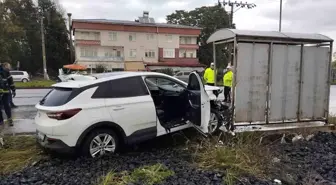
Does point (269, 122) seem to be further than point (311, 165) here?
Yes

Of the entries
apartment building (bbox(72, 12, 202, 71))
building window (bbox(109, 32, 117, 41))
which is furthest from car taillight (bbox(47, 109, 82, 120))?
building window (bbox(109, 32, 117, 41))

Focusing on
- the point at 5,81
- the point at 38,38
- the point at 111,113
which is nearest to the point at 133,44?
the point at 38,38

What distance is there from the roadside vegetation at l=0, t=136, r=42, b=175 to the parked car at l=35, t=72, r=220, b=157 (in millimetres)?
416

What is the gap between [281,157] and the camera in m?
5.46

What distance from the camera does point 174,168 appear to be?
4789 mm

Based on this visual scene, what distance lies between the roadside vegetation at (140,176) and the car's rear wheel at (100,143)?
3.20 ft

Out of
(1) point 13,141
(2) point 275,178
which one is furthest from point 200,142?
(1) point 13,141

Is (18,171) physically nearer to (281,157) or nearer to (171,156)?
(171,156)

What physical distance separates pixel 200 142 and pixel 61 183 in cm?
283

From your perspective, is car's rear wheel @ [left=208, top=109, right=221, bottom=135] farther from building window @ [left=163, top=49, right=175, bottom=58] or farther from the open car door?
building window @ [left=163, top=49, right=175, bottom=58]

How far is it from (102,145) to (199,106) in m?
1.98

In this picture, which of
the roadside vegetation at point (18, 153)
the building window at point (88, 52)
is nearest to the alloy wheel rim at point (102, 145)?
the roadside vegetation at point (18, 153)

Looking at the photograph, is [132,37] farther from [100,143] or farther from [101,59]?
[100,143]

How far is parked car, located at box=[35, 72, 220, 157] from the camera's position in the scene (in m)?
5.19
